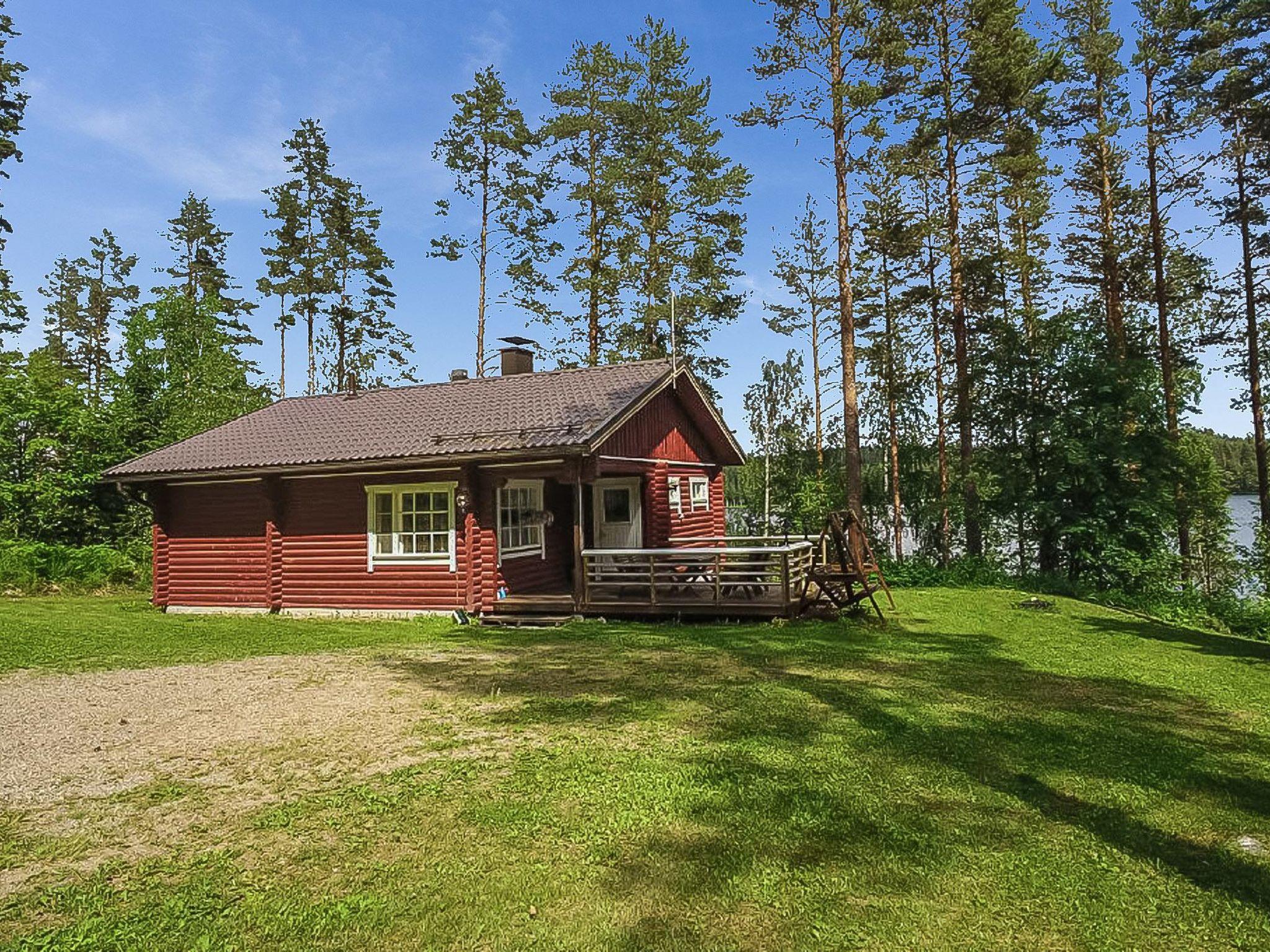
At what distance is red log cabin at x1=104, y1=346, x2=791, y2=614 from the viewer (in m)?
12.2

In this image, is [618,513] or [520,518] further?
[618,513]

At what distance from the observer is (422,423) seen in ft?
46.2

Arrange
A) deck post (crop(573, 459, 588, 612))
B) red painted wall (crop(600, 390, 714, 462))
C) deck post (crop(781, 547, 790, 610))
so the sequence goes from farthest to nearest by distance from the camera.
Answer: red painted wall (crop(600, 390, 714, 462)), deck post (crop(573, 459, 588, 612)), deck post (crop(781, 547, 790, 610))

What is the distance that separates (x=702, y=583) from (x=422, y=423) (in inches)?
256

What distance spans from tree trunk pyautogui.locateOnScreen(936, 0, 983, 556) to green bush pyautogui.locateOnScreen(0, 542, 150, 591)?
20.8 m

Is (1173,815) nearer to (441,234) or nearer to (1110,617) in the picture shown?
(1110,617)

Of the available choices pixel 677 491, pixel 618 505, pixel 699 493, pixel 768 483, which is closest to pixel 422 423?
pixel 618 505

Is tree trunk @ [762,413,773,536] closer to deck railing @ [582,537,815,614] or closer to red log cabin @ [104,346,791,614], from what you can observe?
red log cabin @ [104,346,791,614]

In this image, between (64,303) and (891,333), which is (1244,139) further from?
(64,303)

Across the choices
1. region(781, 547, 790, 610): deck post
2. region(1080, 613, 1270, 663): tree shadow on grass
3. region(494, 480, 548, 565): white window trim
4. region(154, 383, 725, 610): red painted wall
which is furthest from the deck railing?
region(1080, 613, 1270, 663): tree shadow on grass

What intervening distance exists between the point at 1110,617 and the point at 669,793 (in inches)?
451

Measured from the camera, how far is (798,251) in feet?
86.1

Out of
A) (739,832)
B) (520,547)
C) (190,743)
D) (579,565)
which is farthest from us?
(520,547)

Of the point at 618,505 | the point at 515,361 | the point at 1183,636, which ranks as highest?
the point at 515,361
